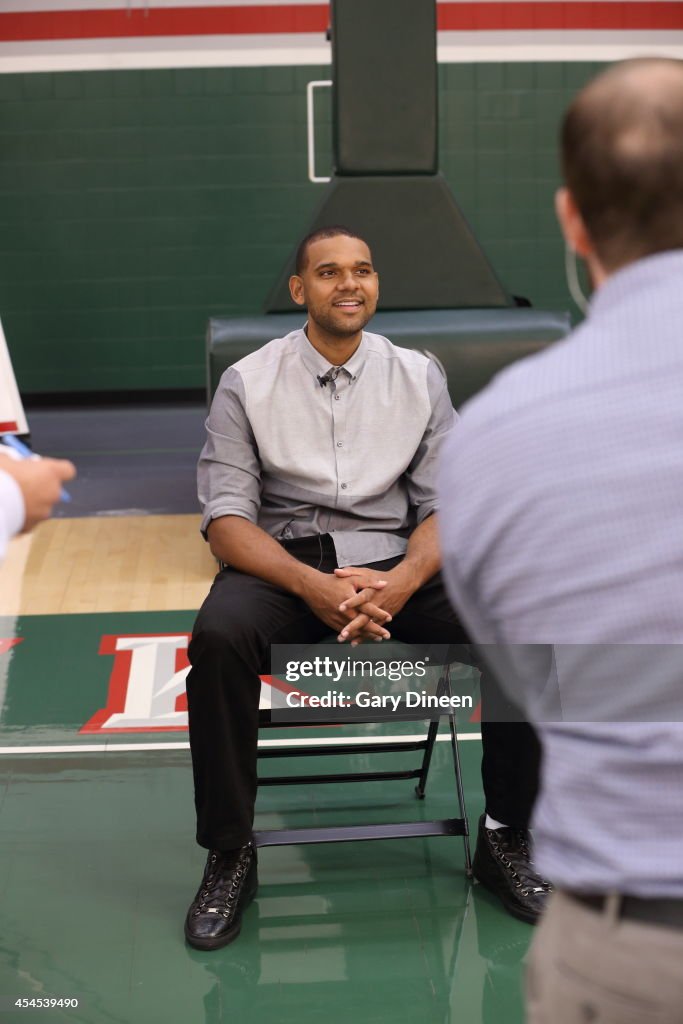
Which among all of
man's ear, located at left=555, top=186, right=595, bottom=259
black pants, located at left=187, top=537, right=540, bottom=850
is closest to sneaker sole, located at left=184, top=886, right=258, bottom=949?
Answer: black pants, located at left=187, top=537, right=540, bottom=850

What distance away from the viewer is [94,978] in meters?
2.28

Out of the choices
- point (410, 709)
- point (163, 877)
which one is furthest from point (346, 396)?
point (163, 877)

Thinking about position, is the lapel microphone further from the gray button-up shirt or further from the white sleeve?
the white sleeve

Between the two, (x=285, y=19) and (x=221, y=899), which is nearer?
(x=221, y=899)

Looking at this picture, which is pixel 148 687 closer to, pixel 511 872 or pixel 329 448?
pixel 329 448

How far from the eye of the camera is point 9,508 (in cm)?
139

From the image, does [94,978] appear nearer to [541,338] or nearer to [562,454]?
[562,454]

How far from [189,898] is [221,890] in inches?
6.0

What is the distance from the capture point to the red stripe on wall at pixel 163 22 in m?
7.82

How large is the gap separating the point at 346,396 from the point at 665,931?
2.01 meters

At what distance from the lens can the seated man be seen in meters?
2.42

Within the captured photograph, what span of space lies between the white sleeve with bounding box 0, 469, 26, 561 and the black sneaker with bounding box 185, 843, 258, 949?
4.11 ft

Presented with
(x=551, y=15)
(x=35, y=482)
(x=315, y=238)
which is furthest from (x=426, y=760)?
(x=551, y=15)

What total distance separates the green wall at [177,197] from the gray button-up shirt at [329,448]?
18.0ft
